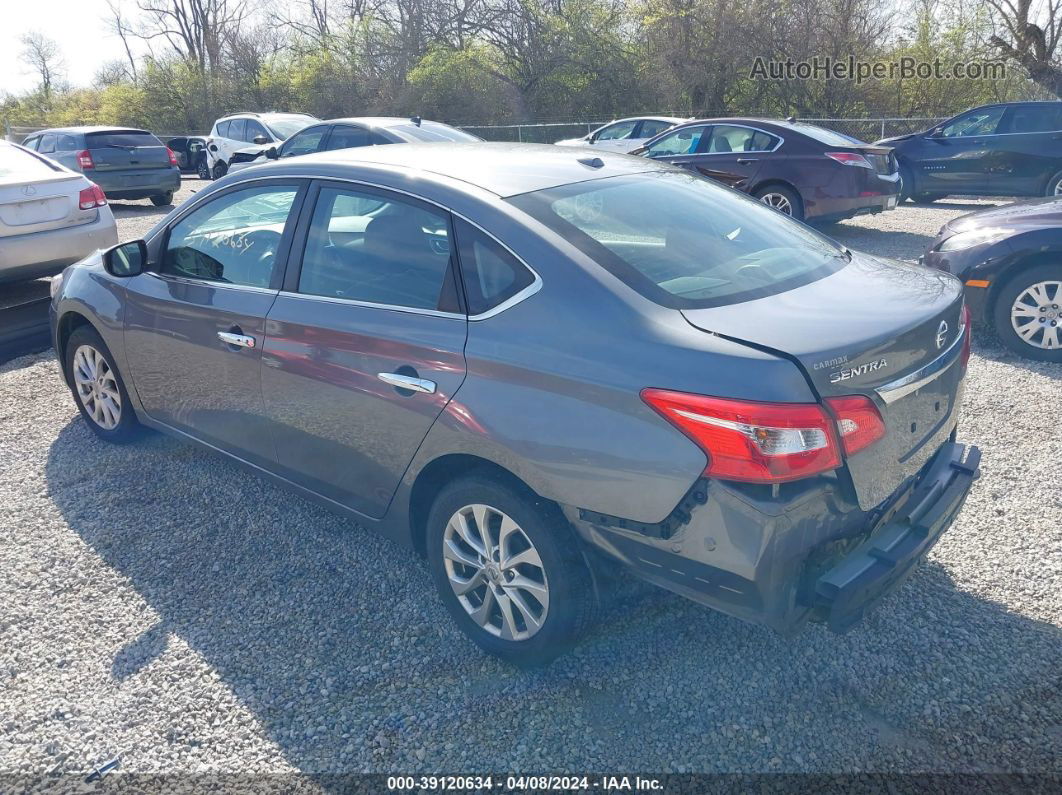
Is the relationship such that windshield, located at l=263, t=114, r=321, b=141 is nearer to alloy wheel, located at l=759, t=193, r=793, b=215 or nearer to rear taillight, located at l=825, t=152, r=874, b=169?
alloy wheel, located at l=759, t=193, r=793, b=215

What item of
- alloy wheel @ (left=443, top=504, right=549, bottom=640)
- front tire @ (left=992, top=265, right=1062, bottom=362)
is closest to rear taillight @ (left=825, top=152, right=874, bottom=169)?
front tire @ (left=992, top=265, right=1062, bottom=362)

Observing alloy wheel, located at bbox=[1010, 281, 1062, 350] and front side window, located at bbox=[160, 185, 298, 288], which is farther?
alloy wheel, located at bbox=[1010, 281, 1062, 350]

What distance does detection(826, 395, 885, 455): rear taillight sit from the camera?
2285 millimetres

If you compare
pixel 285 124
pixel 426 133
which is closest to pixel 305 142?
pixel 426 133

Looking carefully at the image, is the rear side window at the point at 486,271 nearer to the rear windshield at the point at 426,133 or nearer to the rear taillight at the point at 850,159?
the rear windshield at the point at 426,133

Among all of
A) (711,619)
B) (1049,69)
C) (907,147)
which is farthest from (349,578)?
(1049,69)

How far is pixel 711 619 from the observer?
3.14 m

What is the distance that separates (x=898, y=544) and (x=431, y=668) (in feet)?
5.31

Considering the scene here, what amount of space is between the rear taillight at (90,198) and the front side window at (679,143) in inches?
275

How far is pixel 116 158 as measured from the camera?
14789 mm

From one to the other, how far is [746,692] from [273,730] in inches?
61.1

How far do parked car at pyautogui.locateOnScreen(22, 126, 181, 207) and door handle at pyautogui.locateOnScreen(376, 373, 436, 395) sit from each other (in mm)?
13989

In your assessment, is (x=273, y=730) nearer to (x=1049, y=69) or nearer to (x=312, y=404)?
(x=312, y=404)

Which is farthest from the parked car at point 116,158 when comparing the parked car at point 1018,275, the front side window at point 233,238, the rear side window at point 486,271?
the rear side window at point 486,271
